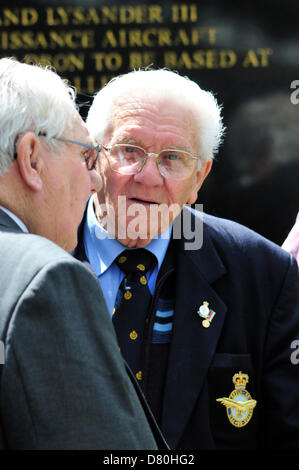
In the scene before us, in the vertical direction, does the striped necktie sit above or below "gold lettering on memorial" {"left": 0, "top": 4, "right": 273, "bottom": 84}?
below

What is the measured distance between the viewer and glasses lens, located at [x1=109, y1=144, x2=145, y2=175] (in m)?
2.58

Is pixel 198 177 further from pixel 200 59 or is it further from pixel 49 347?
pixel 49 347

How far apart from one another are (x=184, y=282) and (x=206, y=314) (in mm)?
145

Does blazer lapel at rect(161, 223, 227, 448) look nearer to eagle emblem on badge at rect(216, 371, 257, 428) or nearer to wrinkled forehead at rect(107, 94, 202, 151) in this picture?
eagle emblem on badge at rect(216, 371, 257, 428)

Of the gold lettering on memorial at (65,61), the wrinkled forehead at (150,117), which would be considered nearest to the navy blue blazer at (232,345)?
the wrinkled forehead at (150,117)

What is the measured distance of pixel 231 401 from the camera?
7.70 feet

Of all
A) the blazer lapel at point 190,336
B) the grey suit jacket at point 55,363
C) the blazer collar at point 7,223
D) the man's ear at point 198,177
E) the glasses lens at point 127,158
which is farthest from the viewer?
the man's ear at point 198,177

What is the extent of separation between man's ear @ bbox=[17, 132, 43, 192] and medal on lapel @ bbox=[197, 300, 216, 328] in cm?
106

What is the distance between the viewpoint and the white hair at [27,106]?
4.90 ft

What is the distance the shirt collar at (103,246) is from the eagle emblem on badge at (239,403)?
1.70 ft

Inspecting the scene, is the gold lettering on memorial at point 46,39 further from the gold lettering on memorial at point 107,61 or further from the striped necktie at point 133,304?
the striped necktie at point 133,304

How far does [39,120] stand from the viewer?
1.52 metres

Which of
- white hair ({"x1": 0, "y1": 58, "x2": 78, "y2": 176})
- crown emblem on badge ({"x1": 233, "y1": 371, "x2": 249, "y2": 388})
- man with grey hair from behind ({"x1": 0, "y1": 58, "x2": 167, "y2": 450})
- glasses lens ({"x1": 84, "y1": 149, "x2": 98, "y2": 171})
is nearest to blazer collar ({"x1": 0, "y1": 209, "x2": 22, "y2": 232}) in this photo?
man with grey hair from behind ({"x1": 0, "y1": 58, "x2": 167, "y2": 450})

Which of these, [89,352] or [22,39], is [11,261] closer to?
[89,352]
